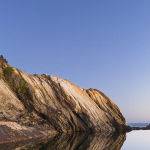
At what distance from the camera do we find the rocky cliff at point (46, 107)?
62281 mm

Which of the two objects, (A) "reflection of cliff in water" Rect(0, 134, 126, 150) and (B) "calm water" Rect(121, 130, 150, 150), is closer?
(A) "reflection of cliff in water" Rect(0, 134, 126, 150)

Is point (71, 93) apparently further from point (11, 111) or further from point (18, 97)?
point (11, 111)

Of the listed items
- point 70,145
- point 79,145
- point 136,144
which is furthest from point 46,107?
point 70,145

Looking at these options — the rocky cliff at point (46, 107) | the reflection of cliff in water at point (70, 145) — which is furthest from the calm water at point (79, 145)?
the rocky cliff at point (46, 107)

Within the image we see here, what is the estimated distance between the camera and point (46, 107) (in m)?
74.4

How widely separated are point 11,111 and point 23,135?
30.3 feet

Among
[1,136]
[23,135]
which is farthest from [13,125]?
[1,136]

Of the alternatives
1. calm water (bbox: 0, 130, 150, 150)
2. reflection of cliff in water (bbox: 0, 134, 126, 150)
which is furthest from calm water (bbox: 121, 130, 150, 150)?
reflection of cliff in water (bbox: 0, 134, 126, 150)

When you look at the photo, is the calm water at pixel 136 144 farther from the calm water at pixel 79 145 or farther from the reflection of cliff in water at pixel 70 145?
the reflection of cliff in water at pixel 70 145

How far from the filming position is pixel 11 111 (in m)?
62.9

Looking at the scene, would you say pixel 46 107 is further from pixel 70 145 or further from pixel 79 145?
pixel 70 145

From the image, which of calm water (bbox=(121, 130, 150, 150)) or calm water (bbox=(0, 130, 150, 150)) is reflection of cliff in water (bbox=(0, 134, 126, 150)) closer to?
calm water (bbox=(0, 130, 150, 150))

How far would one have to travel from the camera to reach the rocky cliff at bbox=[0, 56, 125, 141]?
62.3 m

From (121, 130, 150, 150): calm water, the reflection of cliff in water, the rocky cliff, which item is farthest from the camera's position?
the rocky cliff
